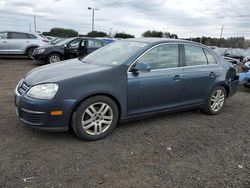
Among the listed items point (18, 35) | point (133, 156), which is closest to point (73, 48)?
point (18, 35)

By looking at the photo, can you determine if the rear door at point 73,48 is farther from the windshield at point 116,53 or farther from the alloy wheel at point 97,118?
the alloy wheel at point 97,118

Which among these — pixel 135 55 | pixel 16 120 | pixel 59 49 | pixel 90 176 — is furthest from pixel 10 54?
pixel 90 176

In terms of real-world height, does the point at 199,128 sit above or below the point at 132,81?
below

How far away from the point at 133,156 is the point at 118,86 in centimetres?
107

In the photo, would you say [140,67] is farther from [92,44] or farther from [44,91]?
[92,44]

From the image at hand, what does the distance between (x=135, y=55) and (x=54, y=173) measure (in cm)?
220

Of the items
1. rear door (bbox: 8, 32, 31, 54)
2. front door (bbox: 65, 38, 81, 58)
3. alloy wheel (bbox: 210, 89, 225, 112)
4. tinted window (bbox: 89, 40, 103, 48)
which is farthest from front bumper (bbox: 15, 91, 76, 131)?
rear door (bbox: 8, 32, 31, 54)

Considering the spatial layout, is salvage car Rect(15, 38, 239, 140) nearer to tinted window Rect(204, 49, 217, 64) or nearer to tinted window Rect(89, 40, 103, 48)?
tinted window Rect(204, 49, 217, 64)

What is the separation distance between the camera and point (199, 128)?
4773mm

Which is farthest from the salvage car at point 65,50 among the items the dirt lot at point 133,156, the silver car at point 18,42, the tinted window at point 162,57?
the tinted window at point 162,57

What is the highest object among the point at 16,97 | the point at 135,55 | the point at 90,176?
the point at 135,55

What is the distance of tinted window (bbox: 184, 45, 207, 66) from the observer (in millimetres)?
4961

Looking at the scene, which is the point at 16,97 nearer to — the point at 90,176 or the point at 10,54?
the point at 90,176

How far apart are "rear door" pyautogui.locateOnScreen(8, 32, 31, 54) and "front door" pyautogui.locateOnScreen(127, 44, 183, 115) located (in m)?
11.7
